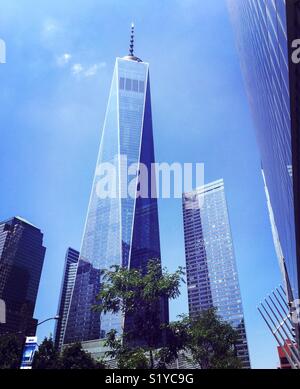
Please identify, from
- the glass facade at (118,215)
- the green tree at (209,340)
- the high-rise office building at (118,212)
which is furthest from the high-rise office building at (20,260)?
the green tree at (209,340)

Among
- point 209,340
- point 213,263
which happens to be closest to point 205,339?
point 209,340

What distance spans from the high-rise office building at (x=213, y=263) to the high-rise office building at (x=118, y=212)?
2248 cm

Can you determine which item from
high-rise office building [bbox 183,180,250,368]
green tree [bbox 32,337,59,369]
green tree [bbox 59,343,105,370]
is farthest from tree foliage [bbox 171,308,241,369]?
high-rise office building [bbox 183,180,250,368]

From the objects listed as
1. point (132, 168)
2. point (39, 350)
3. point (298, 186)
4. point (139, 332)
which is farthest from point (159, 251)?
point (298, 186)

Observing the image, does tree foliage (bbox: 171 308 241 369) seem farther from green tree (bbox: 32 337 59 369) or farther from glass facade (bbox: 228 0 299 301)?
green tree (bbox: 32 337 59 369)

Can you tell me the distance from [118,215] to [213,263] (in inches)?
2007

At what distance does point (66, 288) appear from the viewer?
183375 millimetres

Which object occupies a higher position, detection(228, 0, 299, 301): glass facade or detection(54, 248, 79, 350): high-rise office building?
detection(54, 248, 79, 350): high-rise office building

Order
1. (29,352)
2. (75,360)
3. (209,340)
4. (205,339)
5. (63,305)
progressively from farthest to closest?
1. (63,305)
2. (75,360)
3. (209,340)
4. (205,339)
5. (29,352)

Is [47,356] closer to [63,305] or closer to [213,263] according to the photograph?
[63,305]

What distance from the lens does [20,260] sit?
14650cm

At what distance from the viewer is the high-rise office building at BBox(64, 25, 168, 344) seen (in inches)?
5925

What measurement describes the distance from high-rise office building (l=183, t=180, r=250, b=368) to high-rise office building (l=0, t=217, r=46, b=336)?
220 ft

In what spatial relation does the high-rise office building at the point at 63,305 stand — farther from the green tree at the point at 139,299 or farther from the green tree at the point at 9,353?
the green tree at the point at 139,299
